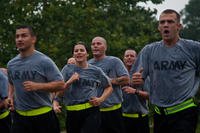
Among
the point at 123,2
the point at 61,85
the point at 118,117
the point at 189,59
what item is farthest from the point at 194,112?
the point at 123,2

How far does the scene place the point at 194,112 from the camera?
633 centimetres

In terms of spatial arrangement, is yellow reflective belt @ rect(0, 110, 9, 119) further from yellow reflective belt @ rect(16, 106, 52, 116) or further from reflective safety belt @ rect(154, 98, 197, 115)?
reflective safety belt @ rect(154, 98, 197, 115)

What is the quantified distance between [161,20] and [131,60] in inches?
164

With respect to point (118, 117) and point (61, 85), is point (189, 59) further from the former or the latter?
point (118, 117)

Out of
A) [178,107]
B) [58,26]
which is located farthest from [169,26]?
[58,26]

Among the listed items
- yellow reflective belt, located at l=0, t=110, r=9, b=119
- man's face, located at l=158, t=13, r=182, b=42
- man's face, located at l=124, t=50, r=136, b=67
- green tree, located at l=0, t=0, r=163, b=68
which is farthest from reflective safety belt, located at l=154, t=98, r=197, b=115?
green tree, located at l=0, t=0, r=163, b=68

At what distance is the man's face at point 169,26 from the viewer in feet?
20.7

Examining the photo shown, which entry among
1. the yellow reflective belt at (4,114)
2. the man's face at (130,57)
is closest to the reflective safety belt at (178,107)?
the yellow reflective belt at (4,114)

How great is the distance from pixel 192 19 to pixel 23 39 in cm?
6009

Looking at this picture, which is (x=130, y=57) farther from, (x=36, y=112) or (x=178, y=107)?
(x=178, y=107)

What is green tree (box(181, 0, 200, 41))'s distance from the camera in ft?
199

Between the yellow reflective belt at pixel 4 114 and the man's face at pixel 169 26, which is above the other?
the man's face at pixel 169 26

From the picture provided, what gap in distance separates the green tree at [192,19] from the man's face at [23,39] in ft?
176

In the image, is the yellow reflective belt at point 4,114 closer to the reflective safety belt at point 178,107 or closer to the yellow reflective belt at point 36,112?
the yellow reflective belt at point 36,112
